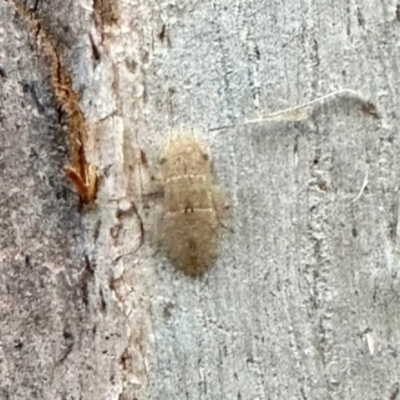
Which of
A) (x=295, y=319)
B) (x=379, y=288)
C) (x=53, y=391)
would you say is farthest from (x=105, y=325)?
(x=379, y=288)

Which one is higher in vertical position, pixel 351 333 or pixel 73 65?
pixel 73 65

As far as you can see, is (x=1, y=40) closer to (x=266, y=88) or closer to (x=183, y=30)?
(x=183, y=30)

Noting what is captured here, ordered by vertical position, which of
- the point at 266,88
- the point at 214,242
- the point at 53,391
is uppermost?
the point at 266,88
